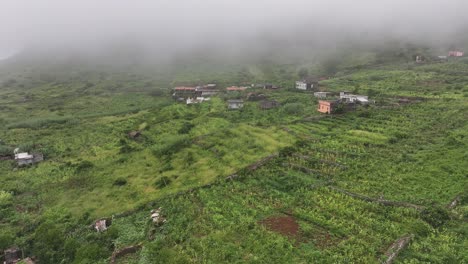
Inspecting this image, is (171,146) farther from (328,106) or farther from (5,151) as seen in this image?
(5,151)

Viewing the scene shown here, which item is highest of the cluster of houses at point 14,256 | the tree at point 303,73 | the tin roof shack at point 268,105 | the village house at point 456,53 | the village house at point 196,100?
the village house at point 456,53

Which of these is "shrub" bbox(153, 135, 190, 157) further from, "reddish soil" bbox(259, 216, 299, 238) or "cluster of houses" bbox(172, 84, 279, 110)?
"cluster of houses" bbox(172, 84, 279, 110)

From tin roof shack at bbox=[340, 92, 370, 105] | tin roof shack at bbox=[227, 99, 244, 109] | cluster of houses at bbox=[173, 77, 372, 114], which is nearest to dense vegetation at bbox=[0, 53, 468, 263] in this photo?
cluster of houses at bbox=[173, 77, 372, 114]

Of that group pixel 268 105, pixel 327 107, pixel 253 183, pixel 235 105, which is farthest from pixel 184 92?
pixel 253 183

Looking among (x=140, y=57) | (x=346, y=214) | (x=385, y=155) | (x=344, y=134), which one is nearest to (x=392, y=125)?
(x=344, y=134)

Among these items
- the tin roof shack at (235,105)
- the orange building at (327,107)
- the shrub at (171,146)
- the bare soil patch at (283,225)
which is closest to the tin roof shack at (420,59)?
the orange building at (327,107)

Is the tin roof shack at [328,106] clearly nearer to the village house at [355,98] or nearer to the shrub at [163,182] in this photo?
the village house at [355,98]
